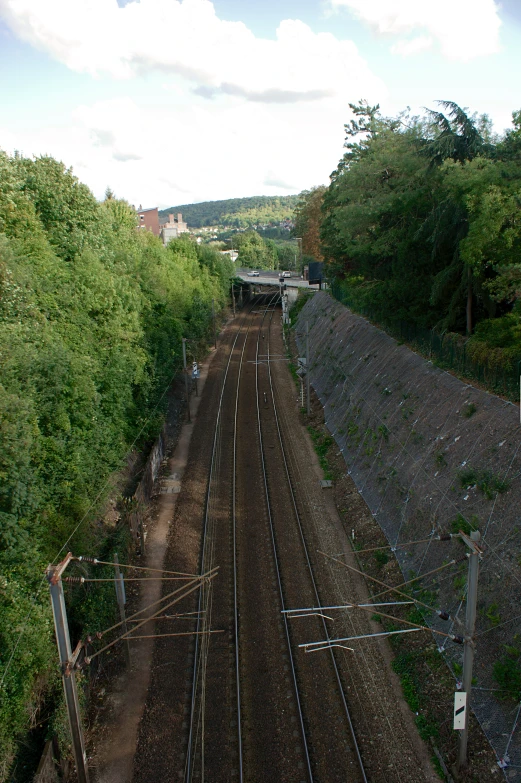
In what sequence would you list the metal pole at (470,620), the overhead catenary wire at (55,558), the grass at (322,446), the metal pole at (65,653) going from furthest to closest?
1. the grass at (322,446)
2. the overhead catenary wire at (55,558)
3. the metal pole at (470,620)
4. the metal pole at (65,653)

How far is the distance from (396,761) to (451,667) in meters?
2.35

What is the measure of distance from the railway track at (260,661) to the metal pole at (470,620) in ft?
6.46

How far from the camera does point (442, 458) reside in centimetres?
1672

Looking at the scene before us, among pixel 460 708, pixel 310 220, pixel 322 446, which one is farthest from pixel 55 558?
pixel 310 220

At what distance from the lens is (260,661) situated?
1340cm

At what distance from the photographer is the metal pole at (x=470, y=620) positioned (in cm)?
873

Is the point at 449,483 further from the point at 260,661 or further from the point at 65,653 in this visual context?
the point at 65,653

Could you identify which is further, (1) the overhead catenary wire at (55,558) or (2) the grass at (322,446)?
(2) the grass at (322,446)

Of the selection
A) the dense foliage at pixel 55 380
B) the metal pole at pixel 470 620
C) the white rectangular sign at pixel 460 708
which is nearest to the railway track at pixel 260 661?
the metal pole at pixel 470 620

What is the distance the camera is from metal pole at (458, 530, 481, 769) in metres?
8.73

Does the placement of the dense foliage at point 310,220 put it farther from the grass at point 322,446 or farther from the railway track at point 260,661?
the railway track at point 260,661

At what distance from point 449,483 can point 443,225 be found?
36.3 feet

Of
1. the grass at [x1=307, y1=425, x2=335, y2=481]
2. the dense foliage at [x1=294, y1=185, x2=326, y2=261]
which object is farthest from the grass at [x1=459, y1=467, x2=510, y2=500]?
the dense foliage at [x1=294, y1=185, x2=326, y2=261]

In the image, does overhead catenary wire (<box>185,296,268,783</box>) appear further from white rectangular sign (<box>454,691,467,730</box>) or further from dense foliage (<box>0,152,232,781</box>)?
white rectangular sign (<box>454,691,467,730</box>)
